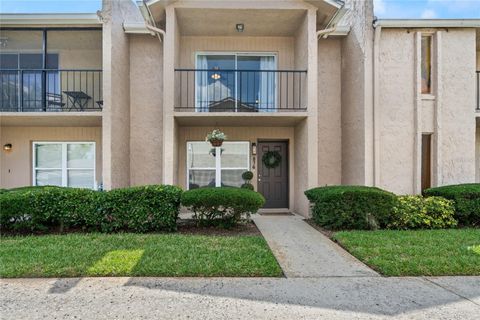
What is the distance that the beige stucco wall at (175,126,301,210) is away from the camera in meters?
10.2

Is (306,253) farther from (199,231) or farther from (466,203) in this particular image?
(466,203)

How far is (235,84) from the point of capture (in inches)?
390

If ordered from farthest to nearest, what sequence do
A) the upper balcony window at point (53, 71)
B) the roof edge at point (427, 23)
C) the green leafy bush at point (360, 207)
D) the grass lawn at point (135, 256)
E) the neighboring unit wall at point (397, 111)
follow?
the upper balcony window at point (53, 71) → the neighboring unit wall at point (397, 111) → the roof edge at point (427, 23) → the green leafy bush at point (360, 207) → the grass lawn at point (135, 256)

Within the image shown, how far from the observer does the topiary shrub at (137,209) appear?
680cm

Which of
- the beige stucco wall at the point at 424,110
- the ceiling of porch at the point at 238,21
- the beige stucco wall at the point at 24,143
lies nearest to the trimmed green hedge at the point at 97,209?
the beige stucco wall at the point at 24,143

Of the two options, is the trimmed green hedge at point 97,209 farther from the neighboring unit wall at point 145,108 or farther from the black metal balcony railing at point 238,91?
the black metal balcony railing at point 238,91

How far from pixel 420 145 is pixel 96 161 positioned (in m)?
10.3

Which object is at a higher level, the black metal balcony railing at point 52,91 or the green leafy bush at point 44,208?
the black metal balcony railing at point 52,91

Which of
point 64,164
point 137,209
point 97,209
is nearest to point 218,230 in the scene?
point 137,209

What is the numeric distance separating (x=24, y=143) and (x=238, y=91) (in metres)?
7.43

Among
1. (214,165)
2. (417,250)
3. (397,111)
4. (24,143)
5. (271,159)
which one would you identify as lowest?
(417,250)

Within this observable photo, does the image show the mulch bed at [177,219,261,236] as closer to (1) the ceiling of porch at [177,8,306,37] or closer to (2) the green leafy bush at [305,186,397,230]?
(2) the green leafy bush at [305,186,397,230]

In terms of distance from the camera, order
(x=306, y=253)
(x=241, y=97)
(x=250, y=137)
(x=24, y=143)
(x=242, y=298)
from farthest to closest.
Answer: (x=250, y=137)
(x=24, y=143)
(x=241, y=97)
(x=306, y=253)
(x=242, y=298)

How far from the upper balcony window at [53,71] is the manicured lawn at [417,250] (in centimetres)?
849
